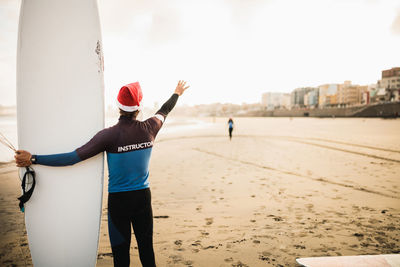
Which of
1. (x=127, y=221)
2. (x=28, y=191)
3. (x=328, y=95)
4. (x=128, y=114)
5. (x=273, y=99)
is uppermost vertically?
(x=273, y=99)

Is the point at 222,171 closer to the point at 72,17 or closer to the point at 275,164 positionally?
the point at 275,164

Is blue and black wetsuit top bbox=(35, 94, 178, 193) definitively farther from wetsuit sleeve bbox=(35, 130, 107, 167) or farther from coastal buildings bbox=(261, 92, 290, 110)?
coastal buildings bbox=(261, 92, 290, 110)

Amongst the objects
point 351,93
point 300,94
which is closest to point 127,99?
point 351,93

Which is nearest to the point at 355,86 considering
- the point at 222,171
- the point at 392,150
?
the point at 392,150

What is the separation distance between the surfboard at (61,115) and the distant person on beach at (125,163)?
35 cm

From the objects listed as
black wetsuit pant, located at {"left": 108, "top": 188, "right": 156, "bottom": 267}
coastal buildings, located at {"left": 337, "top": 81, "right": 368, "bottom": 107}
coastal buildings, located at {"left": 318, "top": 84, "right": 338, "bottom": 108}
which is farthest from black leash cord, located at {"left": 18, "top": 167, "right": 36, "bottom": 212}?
coastal buildings, located at {"left": 318, "top": 84, "right": 338, "bottom": 108}

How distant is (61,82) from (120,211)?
3.96 feet

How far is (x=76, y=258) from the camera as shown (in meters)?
1.97

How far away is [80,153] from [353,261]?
2.91m

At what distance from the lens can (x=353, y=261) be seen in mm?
2377

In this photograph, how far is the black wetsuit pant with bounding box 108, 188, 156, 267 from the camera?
5.39ft

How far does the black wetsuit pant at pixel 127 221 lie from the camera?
5.39 feet

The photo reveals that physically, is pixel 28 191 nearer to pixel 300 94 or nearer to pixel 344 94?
pixel 344 94

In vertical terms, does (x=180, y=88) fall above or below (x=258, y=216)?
above
